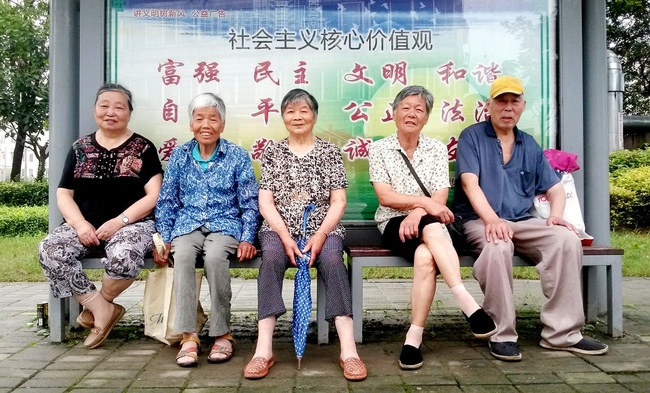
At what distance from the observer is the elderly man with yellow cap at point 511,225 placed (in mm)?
3498

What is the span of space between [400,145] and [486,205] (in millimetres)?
662

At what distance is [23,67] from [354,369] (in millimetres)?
15900

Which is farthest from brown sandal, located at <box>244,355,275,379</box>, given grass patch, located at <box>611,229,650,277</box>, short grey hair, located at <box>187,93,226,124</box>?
grass patch, located at <box>611,229,650,277</box>

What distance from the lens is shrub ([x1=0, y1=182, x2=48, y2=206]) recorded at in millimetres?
15000

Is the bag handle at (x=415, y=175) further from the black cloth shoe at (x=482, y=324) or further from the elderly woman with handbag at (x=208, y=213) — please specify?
the elderly woman with handbag at (x=208, y=213)

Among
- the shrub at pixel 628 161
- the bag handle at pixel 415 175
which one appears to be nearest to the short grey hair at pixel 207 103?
the bag handle at pixel 415 175

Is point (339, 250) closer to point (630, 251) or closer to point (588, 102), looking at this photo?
point (588, 102)

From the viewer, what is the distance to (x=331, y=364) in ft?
11.0

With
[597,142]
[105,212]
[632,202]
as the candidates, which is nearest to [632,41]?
[632,202]

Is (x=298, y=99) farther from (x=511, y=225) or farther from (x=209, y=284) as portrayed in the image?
(x=511, y=225)

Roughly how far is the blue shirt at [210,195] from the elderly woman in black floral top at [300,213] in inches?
5.7

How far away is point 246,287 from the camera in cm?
611

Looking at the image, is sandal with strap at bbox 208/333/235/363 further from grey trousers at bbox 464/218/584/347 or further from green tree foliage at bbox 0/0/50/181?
green tree foliage at bbox 0/0/50/181

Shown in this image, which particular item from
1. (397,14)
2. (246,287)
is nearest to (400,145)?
(397,14)
